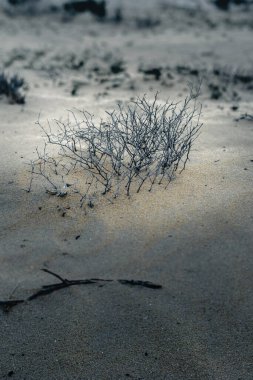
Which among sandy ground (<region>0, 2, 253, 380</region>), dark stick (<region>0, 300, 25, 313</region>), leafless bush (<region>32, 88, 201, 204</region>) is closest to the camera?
sandy ground (<region>0, 2, 253, 380</region>)

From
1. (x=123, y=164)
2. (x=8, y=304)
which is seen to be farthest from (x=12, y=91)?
(x=8, y=304)

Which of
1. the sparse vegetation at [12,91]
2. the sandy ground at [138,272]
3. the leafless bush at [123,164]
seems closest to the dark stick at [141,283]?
the sandy ground at [138,272]

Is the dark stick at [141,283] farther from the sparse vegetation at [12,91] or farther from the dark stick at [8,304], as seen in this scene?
the sparse vegetation at [12,91]

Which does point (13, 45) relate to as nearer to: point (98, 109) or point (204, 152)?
point (98, 109)

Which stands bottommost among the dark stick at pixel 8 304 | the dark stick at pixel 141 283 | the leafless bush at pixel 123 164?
the dark stick at pixel 8 304

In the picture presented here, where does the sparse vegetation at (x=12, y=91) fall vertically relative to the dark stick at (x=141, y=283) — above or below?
above

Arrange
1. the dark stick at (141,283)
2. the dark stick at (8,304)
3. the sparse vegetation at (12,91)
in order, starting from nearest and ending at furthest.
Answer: the dark stick at (8,304), the dark stick at (141,283), the sparse vegetation at (12,91)

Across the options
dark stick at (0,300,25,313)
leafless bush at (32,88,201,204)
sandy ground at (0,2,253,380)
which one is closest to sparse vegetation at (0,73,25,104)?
sandy ground at (0,2,253,380)

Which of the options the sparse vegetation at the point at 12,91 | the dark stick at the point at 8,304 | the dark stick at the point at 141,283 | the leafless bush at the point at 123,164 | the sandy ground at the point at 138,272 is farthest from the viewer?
the sparse vegetation at the point at 12,91

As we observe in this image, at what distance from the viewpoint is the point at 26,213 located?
296 cm

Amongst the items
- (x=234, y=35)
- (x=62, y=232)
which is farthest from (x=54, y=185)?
(x=234, y=35)

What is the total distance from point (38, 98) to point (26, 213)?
12.3 feet

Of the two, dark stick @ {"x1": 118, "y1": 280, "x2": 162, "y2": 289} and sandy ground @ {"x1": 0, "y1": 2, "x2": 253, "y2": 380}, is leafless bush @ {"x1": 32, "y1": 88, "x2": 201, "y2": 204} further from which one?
dark stick @ {"x1": 118, "y1": 280, "x2": 162, "y2": 289}

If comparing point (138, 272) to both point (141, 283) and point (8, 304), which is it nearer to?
point (141, 283)
